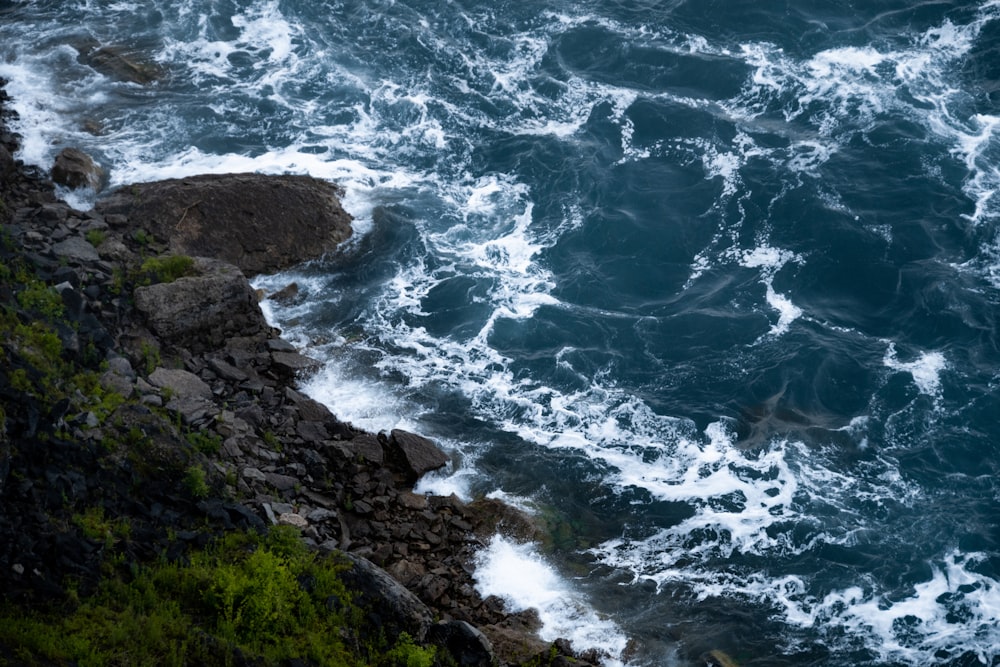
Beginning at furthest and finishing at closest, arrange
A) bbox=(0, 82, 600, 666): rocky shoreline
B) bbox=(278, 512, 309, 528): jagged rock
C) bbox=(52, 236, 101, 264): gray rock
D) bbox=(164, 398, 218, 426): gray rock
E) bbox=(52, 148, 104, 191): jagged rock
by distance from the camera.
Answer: bbox=(52, 148, 104, 191): jagged rock → bbox=(52, 236, 101, 264): gray rock → bbox=(164, 398, 218, 426): gray rock → bbox=(278, 512, 309, 528): jagged rock → bbox=(0, 82, 600, 666): rocky shoreline

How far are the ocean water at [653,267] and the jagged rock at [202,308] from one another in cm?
234

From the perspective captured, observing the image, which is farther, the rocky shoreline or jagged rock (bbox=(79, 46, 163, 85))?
jagged rock (bbox=(79, 46, 163, 85))

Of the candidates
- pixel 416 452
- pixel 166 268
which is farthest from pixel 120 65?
pixel 416 452

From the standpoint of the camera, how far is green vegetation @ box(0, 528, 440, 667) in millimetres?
17797

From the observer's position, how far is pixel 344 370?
31.2 meters

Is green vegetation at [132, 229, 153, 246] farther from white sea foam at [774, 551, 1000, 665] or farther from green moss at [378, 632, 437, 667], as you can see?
white sea foam at [774, 551, 1000, 665]

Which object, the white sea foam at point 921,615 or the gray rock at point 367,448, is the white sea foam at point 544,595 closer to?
the gray rock at point 367,448

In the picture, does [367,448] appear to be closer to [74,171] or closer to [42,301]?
[42,301]

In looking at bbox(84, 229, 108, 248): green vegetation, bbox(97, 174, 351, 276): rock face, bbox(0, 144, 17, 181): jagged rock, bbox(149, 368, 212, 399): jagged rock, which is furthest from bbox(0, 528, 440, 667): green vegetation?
bbox(0, 144, 17, 181): jagged rock

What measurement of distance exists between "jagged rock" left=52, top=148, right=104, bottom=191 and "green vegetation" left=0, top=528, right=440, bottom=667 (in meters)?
18.9

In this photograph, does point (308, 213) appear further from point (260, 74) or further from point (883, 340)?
point (883, 340)

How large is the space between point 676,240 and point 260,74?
20.9 meters

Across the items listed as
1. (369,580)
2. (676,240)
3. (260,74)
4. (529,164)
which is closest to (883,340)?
(676,240)

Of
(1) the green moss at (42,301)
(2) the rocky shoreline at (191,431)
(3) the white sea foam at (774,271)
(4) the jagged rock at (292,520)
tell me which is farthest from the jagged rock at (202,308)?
(3) the white sea foam at (774,271)
